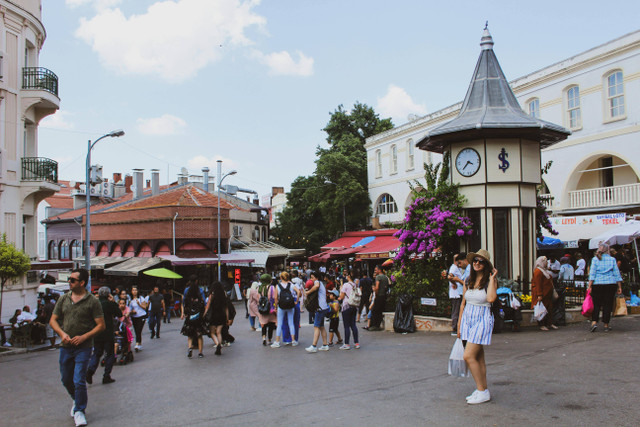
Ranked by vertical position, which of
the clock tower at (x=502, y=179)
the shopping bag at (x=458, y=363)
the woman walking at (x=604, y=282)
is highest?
the clock tower at (x=502, y=179)

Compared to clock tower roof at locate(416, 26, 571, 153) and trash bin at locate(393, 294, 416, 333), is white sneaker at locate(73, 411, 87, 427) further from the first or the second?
clock tower roof at locate(416, 26, 571, 153)

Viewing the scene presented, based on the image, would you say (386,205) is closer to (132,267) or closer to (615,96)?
(132,267)

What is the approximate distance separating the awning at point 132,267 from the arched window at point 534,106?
867 inches

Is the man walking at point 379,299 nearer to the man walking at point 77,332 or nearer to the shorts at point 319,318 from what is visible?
→ the shorts at point 319,318

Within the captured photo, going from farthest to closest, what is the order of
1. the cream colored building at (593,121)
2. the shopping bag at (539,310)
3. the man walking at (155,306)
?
the cream colored building at (593,121) < the man walking at (155,306) < the shopping bag at (539,310)

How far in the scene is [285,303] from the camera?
11.4 metres

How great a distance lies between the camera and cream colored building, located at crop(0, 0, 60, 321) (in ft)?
61.6

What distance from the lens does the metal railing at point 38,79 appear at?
Answer: 1977 cm

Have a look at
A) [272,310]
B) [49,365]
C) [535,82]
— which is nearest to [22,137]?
[49,365]

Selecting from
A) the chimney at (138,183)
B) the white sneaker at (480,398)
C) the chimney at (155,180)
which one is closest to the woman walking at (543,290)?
the white sneaker at (480,398)

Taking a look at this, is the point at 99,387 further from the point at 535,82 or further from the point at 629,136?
the point at 535,82

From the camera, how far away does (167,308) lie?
23234mm

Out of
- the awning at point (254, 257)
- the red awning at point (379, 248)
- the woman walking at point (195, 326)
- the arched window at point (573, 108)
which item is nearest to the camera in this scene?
the woman walking at point (195, 326)

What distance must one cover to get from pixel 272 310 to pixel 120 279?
26188 millimetres
